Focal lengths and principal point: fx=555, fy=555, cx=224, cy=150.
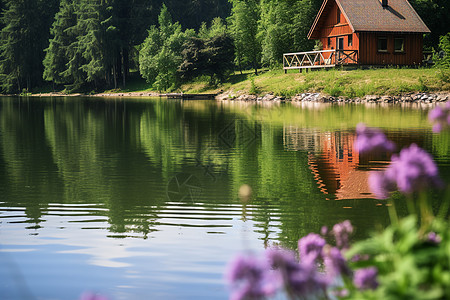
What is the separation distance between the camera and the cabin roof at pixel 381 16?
1783 inches

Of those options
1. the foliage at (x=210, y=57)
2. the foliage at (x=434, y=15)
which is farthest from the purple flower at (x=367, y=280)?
the foliage at (x=210, y=57)

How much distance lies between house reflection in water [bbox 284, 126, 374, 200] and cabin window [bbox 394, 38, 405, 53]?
26.8 metres

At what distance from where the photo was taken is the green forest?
57594 millimetres

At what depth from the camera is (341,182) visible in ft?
40.4

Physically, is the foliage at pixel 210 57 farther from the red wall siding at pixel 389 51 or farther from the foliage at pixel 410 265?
the foliage at pixel 410 265

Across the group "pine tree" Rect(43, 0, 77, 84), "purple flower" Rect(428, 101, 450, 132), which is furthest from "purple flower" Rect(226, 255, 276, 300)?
"pine tree" Rect(43, 0, 77, 84)

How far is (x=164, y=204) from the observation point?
1047 centimetres

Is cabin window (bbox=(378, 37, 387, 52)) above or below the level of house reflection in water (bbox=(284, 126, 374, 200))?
above

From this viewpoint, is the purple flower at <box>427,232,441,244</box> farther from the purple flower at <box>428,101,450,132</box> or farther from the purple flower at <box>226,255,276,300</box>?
the purple flower at <box>226,255,276,300</box>

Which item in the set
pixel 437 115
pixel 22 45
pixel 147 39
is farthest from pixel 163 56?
pixel 437 115

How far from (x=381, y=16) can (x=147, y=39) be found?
3335 cm

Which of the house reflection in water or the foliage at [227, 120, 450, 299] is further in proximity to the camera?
the house reflection in water

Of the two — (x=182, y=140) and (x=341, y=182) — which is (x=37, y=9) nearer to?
(x=182, y=140)

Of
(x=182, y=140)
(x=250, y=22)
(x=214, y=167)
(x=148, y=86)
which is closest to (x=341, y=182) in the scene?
(x=214, y=167)
